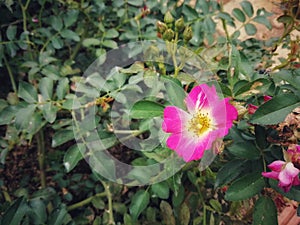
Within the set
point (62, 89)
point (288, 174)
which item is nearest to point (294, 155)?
point (288, 174)

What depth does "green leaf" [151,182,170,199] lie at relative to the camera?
101 cm

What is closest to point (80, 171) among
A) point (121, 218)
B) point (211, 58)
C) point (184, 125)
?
point (121, 218)

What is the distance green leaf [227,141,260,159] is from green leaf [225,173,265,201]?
0.12 feet

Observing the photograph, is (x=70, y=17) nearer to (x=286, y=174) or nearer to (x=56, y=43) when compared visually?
(x=56, y=43)

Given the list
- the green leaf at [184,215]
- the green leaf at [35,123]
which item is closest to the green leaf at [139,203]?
the green leaf at [184,215]

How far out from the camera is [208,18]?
128 centimetres

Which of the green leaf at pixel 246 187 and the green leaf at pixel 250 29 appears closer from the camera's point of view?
the green leaf at pixel 246 187

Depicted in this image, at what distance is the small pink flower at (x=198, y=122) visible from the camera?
664mm

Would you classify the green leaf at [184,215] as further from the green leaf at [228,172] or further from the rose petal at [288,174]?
the rose petal at [288,174]

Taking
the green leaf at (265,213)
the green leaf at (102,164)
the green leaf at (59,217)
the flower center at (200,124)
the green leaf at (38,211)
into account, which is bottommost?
the green leaf at (38,211)

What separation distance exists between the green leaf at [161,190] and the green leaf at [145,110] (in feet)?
1.13

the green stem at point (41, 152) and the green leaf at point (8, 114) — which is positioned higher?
the green leaf at point (8, 114)

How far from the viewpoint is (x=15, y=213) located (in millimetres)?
909

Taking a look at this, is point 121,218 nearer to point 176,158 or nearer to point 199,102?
point 176,158
